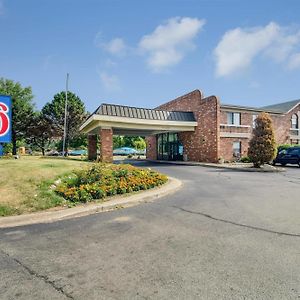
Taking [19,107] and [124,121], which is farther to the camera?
[19,107]

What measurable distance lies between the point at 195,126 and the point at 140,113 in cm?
673

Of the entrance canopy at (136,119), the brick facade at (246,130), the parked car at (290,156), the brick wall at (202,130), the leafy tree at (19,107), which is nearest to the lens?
the entrance canopy at (136,119)

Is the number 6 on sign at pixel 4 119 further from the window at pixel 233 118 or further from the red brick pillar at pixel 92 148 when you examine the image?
the window at pixel 233 118

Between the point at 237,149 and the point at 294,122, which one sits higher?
the point at 294,122

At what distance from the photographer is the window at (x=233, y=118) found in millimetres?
28203

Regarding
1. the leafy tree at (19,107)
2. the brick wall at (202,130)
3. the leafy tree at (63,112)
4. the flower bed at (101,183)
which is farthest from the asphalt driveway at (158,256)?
the leafy tree at (63,112)

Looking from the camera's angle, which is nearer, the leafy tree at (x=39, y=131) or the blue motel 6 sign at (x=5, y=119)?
the blue motel 6 sign at (x=5, y=119)

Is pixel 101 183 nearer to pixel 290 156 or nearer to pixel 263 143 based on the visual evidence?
pixel 263 143

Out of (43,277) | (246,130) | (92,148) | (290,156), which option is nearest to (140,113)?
(92,148)

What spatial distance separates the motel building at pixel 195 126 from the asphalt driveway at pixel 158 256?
641 inches

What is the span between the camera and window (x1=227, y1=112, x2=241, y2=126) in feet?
92.5

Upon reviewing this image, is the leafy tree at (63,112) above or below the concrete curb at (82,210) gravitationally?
above

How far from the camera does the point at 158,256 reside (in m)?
4.27

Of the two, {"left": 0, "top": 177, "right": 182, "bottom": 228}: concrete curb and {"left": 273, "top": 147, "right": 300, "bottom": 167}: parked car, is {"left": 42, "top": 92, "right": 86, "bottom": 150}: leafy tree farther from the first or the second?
{"left": 0, "top": 177, "right": 182, "bottom": 228}: concrete curb
